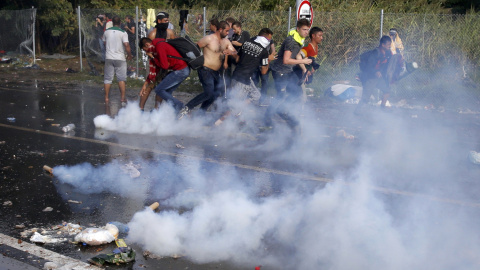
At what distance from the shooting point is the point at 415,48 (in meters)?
12.9

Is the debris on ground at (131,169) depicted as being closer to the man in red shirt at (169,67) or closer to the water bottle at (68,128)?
the water bottle at (68,128)

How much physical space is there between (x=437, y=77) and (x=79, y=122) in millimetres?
8159

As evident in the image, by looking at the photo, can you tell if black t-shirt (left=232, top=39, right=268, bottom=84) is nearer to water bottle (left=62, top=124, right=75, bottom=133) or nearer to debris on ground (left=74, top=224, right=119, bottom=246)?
water bottle (left=62, top=124, right=75, bottom=133)

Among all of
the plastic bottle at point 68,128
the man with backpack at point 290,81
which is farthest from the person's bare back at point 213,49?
the plastic bottle at point 68,128

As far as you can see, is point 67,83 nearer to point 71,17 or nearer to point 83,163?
point 71,17

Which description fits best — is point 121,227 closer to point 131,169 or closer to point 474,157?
point 131,169

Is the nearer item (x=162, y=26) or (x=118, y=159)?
(x=118, y=159)

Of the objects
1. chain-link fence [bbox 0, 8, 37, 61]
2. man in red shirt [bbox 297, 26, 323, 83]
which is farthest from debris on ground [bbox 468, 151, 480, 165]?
chain-link fence [bbox 0, 8, 37, 61]

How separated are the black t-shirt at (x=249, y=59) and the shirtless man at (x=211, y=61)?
0.36m

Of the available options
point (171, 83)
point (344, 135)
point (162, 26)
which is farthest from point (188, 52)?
point (344, 135)

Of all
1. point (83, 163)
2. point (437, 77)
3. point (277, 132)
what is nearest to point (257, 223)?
point (83, 163)

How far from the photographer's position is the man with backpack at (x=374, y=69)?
9461mm

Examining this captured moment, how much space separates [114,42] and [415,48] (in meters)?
7.22

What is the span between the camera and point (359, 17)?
1317cm
